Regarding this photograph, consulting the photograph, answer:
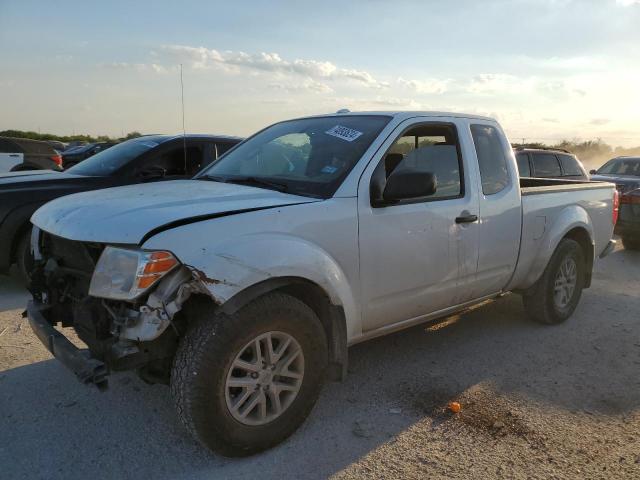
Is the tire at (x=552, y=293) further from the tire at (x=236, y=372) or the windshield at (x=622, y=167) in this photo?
the windshield at (x=622, y=167)

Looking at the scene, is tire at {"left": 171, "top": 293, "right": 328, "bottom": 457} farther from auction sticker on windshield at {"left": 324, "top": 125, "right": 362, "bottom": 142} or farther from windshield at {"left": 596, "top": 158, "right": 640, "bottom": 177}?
windshield at {"left": 596, "top": 158, "right": 640, "bottom": 177}

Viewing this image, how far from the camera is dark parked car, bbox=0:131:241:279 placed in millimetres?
5449

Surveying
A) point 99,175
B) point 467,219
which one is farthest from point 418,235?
point 99,175

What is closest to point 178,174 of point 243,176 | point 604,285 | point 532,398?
point 243,176

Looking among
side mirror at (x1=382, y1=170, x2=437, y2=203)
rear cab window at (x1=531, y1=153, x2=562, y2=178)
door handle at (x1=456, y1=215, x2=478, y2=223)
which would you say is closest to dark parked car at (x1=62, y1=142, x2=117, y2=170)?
rear cab window at (x1=531, y1=153, x2=562, y2=178)

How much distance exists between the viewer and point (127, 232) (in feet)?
8.39

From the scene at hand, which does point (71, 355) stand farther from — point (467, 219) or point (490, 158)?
point (490, 158)

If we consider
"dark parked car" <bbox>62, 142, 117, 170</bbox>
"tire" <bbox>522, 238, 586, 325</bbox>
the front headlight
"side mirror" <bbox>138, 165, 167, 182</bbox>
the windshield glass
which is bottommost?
"tire" <bbox>522, 238, 586, 325</bbox>

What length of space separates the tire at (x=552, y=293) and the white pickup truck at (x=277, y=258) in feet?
2.01

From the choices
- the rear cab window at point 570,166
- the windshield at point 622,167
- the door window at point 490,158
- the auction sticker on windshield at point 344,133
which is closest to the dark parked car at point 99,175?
the auction sticker on windshield at point 344,133

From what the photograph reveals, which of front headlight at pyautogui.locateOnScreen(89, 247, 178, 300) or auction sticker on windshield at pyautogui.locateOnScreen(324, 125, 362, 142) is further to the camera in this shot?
auction sticker on windshield at pyautogui.locateOnScreen(324, 125, 362, 142)

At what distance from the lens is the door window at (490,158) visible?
4203 millimetres

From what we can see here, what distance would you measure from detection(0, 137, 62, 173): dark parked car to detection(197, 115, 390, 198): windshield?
28.7 feet

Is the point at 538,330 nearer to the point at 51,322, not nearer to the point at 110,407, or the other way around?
the point at 110,407
